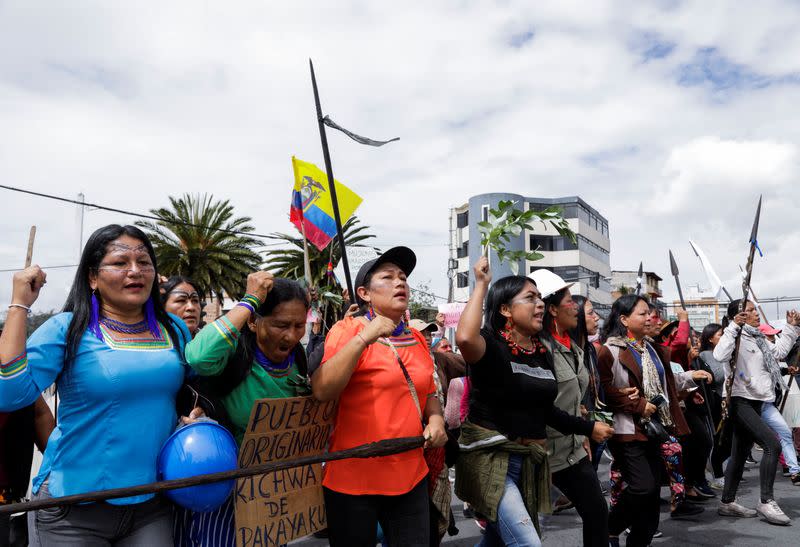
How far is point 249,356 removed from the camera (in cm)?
310

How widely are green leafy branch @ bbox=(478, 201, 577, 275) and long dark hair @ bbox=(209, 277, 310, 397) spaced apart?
4.73ft

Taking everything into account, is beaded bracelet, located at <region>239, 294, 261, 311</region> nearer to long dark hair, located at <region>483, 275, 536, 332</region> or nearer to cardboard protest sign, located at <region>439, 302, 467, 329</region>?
long dark hair, located at <region>483, 275, 536, 332</region>

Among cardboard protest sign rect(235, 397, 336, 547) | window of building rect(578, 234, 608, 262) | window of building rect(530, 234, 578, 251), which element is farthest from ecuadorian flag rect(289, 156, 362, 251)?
window of building rect(578, 234, 608, 262)

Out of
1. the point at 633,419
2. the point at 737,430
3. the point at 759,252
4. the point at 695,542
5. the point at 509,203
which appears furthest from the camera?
the point at 759,252

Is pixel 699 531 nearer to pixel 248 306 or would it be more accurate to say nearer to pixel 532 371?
pixel 532 371

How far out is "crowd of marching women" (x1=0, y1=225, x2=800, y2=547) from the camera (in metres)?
2.53

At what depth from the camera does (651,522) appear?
4.72 metres

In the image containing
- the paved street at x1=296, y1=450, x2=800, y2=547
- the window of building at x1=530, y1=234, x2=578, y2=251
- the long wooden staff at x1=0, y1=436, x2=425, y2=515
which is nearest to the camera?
the long wooden staff at x1=0, y1=436, x2=425, y2=515

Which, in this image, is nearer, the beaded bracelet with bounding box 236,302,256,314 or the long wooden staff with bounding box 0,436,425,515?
the long wooden staff with bounding box 0,436,425,515

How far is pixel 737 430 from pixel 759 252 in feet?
7.34

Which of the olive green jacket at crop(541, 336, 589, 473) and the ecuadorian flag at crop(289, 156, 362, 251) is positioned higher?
the ecuadorian flag at crop(289, 156, 362, 251)

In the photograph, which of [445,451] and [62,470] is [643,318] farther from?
[62,470]

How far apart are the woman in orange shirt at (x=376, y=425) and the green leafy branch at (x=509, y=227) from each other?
44.5 inches

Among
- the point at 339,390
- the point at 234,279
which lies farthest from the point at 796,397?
the point at 234,279
